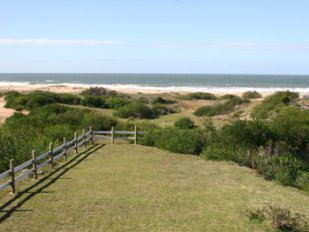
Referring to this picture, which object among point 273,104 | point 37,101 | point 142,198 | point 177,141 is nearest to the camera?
point 142,198

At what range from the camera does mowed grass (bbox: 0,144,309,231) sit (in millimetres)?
10375

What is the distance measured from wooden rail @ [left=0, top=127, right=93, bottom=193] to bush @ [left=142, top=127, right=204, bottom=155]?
3.58 metres

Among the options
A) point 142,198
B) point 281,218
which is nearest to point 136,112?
point 142,198

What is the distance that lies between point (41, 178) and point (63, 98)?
31.5m

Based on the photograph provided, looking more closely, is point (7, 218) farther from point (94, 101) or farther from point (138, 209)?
point (94, 101)

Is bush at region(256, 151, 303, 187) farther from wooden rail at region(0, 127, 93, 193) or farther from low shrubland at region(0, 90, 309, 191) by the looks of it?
wooden rail at region(0, 127, 93, 193)

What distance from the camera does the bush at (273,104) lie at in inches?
1362

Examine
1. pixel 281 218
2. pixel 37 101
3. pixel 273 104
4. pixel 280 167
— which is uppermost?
pixel 273 104

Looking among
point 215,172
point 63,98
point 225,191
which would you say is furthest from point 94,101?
point 225,191

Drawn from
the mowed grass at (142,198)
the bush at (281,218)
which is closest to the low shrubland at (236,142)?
the mowed grass at (142,198)

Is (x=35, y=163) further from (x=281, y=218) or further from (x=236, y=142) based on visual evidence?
(x=236, y=142)

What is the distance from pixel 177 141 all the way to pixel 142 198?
980cm

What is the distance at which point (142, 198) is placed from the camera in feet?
41.4

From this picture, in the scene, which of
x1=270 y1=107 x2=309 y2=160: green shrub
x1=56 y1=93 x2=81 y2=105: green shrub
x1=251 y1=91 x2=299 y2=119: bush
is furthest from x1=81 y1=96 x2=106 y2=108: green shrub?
x1=270 y1=107 x2=309 y2=160: green shrub
